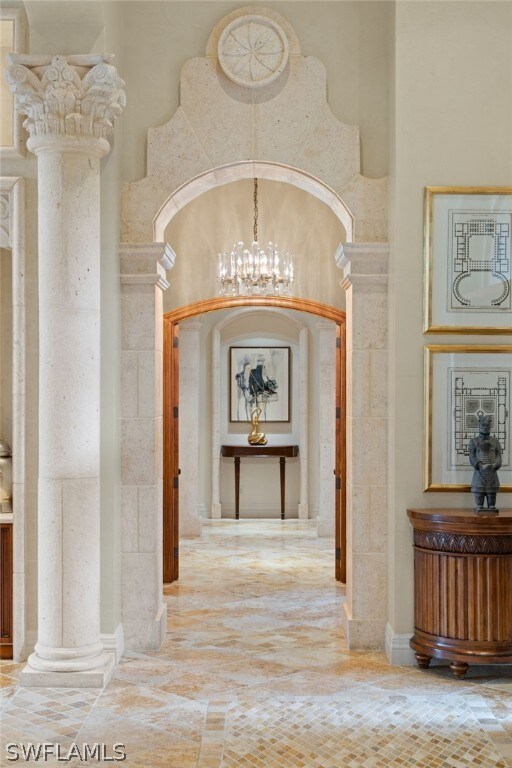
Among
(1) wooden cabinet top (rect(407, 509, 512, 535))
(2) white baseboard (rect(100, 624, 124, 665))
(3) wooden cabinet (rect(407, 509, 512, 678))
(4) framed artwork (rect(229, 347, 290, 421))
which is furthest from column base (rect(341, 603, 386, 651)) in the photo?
(4) framed artwork (rect(229, 347, 290, 421))

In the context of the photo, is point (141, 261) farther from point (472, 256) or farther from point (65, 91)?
point (472, 256)

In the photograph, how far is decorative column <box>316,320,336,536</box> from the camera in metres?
10.2

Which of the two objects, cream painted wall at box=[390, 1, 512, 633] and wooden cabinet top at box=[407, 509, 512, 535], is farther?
cream painted wall at box=[390, 1, 512, 633]

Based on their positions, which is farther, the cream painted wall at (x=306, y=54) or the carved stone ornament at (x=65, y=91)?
the cream painted wall at (x=306, y=54)

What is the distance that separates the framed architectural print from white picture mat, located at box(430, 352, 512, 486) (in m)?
0.18

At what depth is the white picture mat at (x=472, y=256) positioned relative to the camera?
5164 mm

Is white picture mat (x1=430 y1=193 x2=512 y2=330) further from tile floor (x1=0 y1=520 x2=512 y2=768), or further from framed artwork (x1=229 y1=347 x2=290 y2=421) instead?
framed artwork (x1=229 y1=347 x2=290 y2=421)

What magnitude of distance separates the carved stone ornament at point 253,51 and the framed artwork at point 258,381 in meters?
6.93

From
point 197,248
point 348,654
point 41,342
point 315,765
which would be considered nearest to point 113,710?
point 315,765

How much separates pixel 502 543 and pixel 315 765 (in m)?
1.72

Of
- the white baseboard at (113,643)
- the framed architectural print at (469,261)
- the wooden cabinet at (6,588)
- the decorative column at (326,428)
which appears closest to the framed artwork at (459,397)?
the framed architectural print at (469,261)

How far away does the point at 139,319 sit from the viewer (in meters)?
5.48

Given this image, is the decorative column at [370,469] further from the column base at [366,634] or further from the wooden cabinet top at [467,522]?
the wooden cabinet top at [467,522]

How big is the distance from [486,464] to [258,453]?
695cm
